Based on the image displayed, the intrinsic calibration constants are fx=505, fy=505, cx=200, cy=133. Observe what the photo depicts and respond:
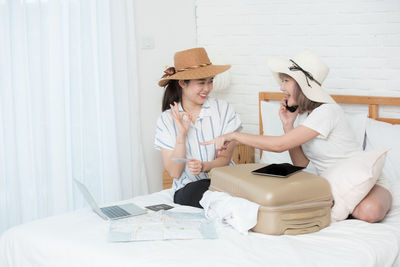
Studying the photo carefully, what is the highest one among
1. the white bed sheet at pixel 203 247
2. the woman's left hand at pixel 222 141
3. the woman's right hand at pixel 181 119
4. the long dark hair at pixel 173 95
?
the long dark hair at pixel 173 95

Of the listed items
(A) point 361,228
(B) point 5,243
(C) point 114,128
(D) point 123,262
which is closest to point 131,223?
(D) point 123,262

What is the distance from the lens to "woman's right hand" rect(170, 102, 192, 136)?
263 cm

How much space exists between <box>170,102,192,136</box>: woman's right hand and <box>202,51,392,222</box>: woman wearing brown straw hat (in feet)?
0.62

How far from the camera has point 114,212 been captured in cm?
221

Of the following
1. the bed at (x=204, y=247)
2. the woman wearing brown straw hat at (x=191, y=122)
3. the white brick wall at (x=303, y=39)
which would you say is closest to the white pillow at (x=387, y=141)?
the white brick wall at (x=303, y=39)

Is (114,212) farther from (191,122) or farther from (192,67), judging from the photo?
(192,67)

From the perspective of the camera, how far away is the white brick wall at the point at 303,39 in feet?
10.3

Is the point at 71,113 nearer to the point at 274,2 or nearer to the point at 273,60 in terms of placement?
the point at 273,60

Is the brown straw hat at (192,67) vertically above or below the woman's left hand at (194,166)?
above

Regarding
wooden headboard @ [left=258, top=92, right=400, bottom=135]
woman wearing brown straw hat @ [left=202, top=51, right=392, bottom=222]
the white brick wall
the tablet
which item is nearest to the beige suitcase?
the tablet

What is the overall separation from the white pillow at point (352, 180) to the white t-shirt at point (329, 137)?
195mm

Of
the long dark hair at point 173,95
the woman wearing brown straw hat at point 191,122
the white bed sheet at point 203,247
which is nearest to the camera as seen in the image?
the white bed sheet at point 203,247

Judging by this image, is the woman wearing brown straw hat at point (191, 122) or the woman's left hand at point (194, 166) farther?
the woman wearing brown straw hat at point (191, 122)

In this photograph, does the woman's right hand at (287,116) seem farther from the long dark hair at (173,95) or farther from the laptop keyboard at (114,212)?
the laptop keyboard at (114,212)
